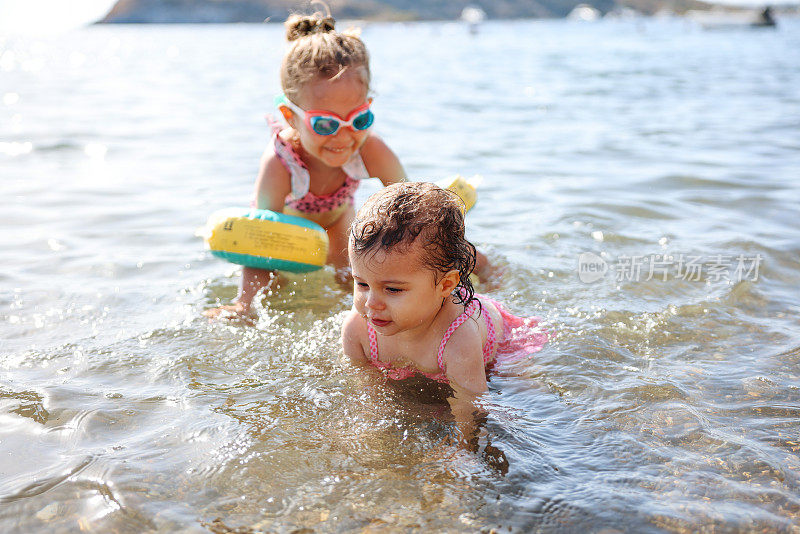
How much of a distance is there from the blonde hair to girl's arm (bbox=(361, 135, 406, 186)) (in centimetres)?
51

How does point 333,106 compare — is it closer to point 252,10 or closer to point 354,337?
point 354,337

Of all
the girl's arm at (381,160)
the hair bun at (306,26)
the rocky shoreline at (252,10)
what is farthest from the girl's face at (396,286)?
the rocky shoreline at (252,10)

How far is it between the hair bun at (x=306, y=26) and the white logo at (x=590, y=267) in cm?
223


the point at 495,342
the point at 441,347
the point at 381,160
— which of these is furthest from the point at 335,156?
the point at 441,347

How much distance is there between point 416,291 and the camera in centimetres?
287

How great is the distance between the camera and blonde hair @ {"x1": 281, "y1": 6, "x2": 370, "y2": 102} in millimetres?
3980

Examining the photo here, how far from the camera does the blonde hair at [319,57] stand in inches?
157

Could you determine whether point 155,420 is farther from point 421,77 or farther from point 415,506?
point 421,77

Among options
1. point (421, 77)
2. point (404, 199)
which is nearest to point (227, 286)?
point (404, 199)

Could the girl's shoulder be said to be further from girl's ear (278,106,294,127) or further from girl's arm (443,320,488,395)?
girl's ear (278,106,294,127)

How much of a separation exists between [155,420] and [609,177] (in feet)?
18.9

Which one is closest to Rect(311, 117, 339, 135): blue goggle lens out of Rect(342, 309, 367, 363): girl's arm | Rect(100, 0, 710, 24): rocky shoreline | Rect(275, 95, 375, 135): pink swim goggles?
Rect(275, 95, 375, 135): pink swim goggles

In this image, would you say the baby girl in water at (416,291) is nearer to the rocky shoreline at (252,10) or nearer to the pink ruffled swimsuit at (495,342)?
the pink ruffled swimsuit at (495,342)

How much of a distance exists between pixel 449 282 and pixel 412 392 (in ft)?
1.87
